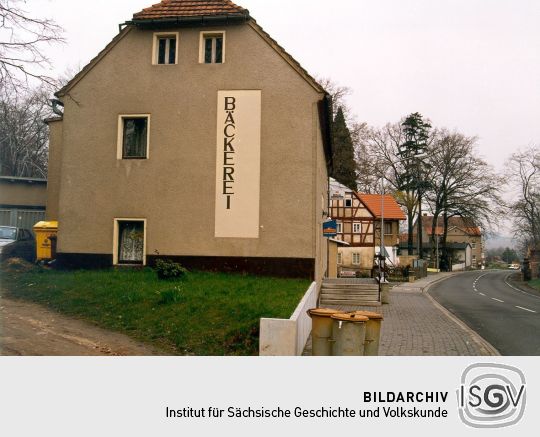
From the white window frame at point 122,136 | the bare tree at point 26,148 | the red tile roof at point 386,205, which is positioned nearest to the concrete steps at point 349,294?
the white window frame at point 122,136

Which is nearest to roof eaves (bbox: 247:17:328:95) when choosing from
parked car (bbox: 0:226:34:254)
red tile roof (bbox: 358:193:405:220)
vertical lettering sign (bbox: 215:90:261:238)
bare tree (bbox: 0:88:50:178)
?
vertical lettering sign (bbox: 215:90:261:238)

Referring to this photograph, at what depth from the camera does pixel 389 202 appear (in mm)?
55844

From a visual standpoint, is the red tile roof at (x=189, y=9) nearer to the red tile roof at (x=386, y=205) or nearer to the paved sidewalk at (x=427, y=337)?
the paved sidewalk at (x=427, y=337)

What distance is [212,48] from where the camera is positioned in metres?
14.9

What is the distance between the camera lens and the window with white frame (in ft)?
48.4

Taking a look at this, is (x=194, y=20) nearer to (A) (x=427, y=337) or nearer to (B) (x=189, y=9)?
(B) (x=189, y=9)

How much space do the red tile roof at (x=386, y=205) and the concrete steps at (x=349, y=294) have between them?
32.3 metres

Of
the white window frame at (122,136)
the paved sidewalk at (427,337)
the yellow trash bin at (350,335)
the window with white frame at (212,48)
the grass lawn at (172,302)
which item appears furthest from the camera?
the white window frame at (122,136)

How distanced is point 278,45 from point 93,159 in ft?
23.1

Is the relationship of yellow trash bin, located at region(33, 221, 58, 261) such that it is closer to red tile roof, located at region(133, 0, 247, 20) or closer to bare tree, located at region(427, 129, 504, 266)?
red tile roof, located at region(133, 0, 247, 20)

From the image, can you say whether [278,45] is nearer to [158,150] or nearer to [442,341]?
[158,150]
